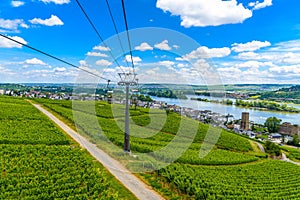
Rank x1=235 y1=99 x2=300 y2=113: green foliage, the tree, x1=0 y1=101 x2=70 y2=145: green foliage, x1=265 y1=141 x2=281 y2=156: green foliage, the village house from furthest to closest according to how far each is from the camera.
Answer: x1=235 y1=99 x2=300 y2=113: green foliage
the tree
the village house
x1=265 y1=141 x2=281 y2=156: green foliage
x1=0 y1=101 x2=70 y2=145: green foliage

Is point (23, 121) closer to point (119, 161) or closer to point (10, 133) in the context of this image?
point (10, 133)

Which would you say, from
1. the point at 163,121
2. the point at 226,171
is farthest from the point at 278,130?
the point at 226,171

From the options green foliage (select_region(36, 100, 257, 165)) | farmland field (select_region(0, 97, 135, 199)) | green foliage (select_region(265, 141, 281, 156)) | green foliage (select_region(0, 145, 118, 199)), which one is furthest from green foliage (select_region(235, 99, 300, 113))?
green foliage (select_region(0, 145, 118, 199))

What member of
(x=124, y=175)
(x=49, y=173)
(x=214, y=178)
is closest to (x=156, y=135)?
(x=214, y=178)

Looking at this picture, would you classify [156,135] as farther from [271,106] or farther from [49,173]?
[271,106]

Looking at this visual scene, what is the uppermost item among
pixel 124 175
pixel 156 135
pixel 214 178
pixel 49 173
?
pixel 49 173

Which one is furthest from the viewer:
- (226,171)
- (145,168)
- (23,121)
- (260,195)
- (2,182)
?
(23,121)

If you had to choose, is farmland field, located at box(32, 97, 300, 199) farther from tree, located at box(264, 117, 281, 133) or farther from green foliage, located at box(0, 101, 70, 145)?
tree, located at box(264, 117, 281, 133)

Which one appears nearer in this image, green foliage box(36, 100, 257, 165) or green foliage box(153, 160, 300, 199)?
green foliage box(153, 160, 300, 199)
